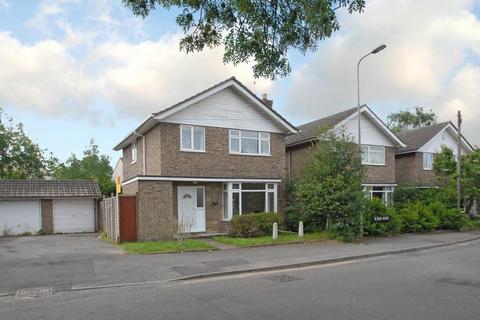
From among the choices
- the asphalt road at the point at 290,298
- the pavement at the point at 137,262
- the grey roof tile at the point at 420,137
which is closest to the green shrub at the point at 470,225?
the grey roof tile at the point at 420,137

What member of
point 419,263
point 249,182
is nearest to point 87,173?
point 249,182

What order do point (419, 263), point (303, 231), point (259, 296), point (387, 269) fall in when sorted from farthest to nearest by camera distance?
1. point (303, 231)
2. point (419, 263)
3. point (387, 269)
4. point (259, 296)

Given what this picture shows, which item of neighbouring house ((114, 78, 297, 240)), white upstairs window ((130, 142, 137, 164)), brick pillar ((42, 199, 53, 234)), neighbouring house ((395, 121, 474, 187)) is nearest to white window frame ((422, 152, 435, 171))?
neighbouring house ((395, 121, 474, 187))

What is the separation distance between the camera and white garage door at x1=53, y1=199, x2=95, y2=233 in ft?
82.6

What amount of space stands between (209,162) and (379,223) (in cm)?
804

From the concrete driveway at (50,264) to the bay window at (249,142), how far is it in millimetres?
7177

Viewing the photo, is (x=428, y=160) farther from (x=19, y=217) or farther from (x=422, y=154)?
(x=19, y=217)

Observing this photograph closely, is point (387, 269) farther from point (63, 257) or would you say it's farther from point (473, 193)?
point (473, 193)

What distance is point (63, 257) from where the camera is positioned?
44.9ft

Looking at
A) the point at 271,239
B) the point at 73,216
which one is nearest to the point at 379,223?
the point at 271,239

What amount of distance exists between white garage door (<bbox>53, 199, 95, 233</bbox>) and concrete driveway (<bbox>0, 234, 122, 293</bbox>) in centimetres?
800

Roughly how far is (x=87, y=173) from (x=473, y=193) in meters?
37.2

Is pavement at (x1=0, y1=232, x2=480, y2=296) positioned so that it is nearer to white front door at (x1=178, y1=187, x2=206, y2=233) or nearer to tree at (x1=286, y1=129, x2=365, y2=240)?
tree at (x1=286, y1=129, x2=365, y2=240)

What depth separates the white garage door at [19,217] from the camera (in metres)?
23.9
